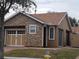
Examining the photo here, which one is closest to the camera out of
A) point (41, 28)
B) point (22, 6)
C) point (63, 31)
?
point (22, 6)

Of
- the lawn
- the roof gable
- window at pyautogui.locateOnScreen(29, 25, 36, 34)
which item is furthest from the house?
the lawn

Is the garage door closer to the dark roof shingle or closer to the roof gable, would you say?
the dark roof shingle

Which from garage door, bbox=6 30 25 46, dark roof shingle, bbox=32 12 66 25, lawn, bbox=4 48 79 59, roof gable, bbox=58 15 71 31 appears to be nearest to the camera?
lawn, bbox=4 48 79 59

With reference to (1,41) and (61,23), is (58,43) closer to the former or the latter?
(61,23)

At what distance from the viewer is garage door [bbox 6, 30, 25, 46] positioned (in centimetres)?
4594

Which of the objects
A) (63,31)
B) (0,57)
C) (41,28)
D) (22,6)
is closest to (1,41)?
(0,57)

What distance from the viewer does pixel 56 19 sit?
48000mm

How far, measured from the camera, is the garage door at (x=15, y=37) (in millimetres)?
45938

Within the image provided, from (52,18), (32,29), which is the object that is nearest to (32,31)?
(32,29)

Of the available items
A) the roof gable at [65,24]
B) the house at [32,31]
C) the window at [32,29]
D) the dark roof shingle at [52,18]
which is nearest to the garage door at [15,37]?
the house at [32,31]

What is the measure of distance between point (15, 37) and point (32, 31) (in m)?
2.60

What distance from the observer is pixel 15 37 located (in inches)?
1817

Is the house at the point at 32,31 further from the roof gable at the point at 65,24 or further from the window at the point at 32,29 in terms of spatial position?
the roof gable at the point at 65,24

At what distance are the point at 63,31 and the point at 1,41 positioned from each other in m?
24.8
